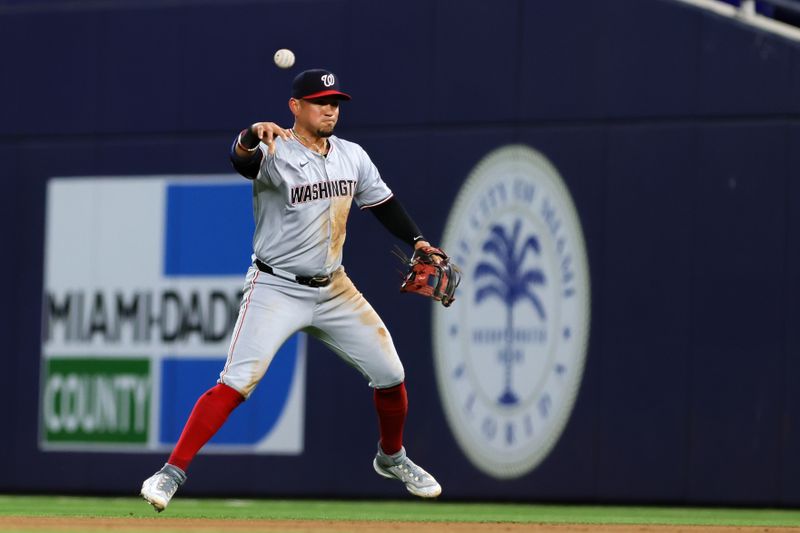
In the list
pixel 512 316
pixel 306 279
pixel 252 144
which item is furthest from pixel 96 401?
pixel 252 144

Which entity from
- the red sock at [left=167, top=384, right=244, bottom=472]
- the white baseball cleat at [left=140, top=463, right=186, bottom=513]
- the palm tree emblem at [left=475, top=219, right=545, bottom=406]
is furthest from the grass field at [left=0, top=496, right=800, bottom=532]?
the palm tree emblem at [left=475, top=219, right=545, bottom=406]

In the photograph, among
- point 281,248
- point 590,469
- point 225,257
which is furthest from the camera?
point 225,257

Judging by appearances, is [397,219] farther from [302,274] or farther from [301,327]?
[301,327]

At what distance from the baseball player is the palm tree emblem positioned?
141 inches

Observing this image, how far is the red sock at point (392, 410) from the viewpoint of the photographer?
790cm

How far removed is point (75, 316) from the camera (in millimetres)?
12898

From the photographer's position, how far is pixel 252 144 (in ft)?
23.7

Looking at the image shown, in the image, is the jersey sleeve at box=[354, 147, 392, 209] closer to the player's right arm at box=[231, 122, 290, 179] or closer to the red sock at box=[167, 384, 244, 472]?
the player's right arm at box=[231, 122, 290, 179]

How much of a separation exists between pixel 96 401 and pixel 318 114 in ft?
19.1

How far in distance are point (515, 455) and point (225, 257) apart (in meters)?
2.75

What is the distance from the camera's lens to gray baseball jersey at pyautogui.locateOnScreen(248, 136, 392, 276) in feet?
24.7

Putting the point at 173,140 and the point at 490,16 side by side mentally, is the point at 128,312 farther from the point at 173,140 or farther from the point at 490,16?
the point at 490,16

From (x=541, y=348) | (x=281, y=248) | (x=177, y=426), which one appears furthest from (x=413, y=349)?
(x=281, y=248)

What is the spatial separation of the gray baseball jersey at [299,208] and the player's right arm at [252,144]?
132 mm
